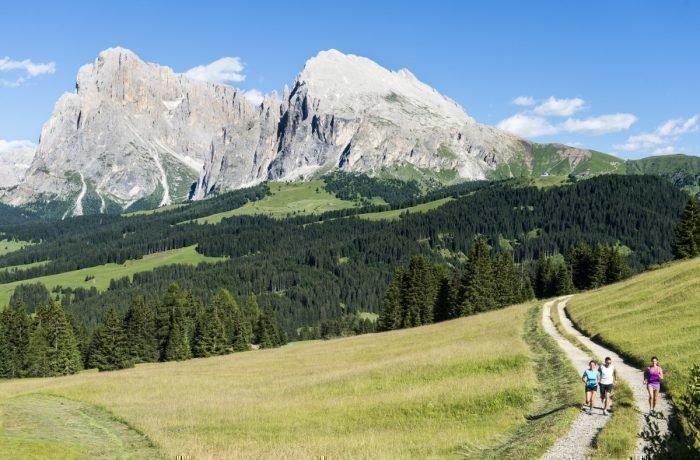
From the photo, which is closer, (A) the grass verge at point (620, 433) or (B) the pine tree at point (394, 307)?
(A) the grass verge at point (620, 433)

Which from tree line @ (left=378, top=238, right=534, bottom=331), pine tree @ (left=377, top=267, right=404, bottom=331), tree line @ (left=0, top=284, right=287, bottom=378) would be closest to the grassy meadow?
tree line @ (left=0, top=284, right=287, bottom=378)

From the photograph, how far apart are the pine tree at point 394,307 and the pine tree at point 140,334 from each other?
4037 centimetres

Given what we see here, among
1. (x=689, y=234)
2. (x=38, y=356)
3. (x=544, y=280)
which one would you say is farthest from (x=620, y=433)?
(x=544, y=280)

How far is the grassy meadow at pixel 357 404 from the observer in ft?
85.4

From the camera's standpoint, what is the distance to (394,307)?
104188mm

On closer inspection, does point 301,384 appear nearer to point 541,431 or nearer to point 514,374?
point 514,374

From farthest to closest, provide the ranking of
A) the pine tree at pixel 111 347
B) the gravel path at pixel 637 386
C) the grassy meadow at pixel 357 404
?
the pine tree at pixel 111 347 → the grassy meadow at pixel 357 404 → the gravel path at pixel 637 386

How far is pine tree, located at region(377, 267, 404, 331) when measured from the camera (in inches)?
4070

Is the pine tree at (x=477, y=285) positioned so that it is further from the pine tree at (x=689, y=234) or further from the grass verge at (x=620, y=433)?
the grass verge at (x=620, y=433)

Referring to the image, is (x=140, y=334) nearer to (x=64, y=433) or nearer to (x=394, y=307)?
(x=394, y=307)

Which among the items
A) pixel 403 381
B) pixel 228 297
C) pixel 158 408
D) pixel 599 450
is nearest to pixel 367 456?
pixel 599 450

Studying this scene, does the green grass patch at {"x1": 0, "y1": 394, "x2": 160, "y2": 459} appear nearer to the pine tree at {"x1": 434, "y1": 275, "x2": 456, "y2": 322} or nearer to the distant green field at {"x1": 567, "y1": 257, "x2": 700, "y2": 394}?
the distant green field at {"x1": 567, "y1": 257, "x2": 700, "y2": 394}

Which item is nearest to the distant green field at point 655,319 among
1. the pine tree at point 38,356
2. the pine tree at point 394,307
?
the pine tree at point 394,307

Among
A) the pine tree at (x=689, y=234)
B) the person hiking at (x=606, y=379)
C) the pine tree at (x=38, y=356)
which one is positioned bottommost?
the pine tree at (x=38, y=356)
